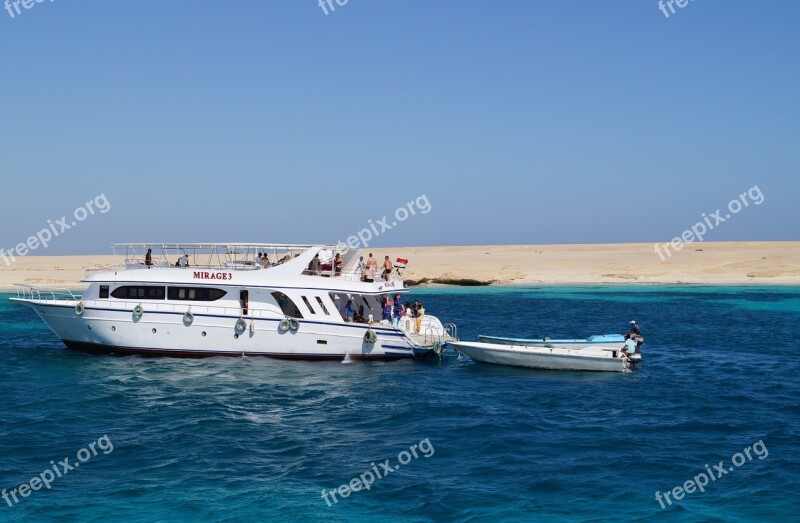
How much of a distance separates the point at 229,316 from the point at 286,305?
2312 millimetres

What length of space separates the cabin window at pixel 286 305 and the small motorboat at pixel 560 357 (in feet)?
23.7

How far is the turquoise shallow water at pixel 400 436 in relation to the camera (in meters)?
14.8

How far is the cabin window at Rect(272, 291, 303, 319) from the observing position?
30.8 meters

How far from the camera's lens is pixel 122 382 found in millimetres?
26141

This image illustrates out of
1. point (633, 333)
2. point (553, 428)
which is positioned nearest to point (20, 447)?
point (553, 428)

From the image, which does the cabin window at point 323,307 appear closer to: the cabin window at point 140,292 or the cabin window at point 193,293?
the cabin window at point 193,293

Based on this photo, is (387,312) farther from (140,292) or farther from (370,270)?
(140,292)

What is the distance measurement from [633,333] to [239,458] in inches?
727

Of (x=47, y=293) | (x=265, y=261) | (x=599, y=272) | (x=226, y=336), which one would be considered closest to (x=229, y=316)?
(x=226, y=336)

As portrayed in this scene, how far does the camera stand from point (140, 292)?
3080 cm

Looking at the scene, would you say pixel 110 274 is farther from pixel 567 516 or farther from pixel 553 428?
pixel 567 516

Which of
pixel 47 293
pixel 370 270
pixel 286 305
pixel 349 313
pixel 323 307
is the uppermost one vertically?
pixel 47 293

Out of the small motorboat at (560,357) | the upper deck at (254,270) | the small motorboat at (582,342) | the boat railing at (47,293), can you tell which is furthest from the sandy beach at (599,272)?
the small motorboat at (560,357)

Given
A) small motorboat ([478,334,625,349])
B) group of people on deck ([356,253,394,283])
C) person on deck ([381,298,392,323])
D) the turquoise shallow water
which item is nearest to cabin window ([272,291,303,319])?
the turquoise shallow water
